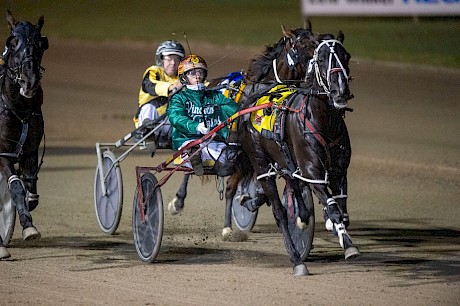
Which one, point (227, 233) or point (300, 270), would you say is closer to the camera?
point (300, 270)

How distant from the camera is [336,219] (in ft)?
21.8

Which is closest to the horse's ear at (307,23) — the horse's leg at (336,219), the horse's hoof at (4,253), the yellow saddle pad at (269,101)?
the yellow saddle pad at (269,101)

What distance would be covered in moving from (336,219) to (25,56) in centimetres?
240

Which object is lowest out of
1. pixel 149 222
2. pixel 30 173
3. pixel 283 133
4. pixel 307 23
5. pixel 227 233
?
pixel 227 233

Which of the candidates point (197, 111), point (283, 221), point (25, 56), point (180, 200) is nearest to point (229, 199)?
point (180, 200)

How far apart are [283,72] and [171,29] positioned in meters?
14.3

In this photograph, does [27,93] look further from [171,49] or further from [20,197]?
[171,49]

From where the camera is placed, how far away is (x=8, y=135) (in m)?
7.77

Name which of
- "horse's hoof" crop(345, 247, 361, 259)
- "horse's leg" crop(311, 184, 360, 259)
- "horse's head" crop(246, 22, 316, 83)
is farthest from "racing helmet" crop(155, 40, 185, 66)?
"horse's hoof" crop(345, 247, 361, 259)

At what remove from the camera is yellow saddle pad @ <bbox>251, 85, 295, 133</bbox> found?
7148mm

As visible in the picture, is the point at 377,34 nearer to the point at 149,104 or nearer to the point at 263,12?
the point at 263,12

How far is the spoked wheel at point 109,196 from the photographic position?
8.66m

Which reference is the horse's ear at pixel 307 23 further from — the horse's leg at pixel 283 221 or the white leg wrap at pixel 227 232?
the white leg wrap at pixel 227 232

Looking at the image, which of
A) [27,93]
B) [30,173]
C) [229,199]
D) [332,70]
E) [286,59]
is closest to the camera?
[332,70]
